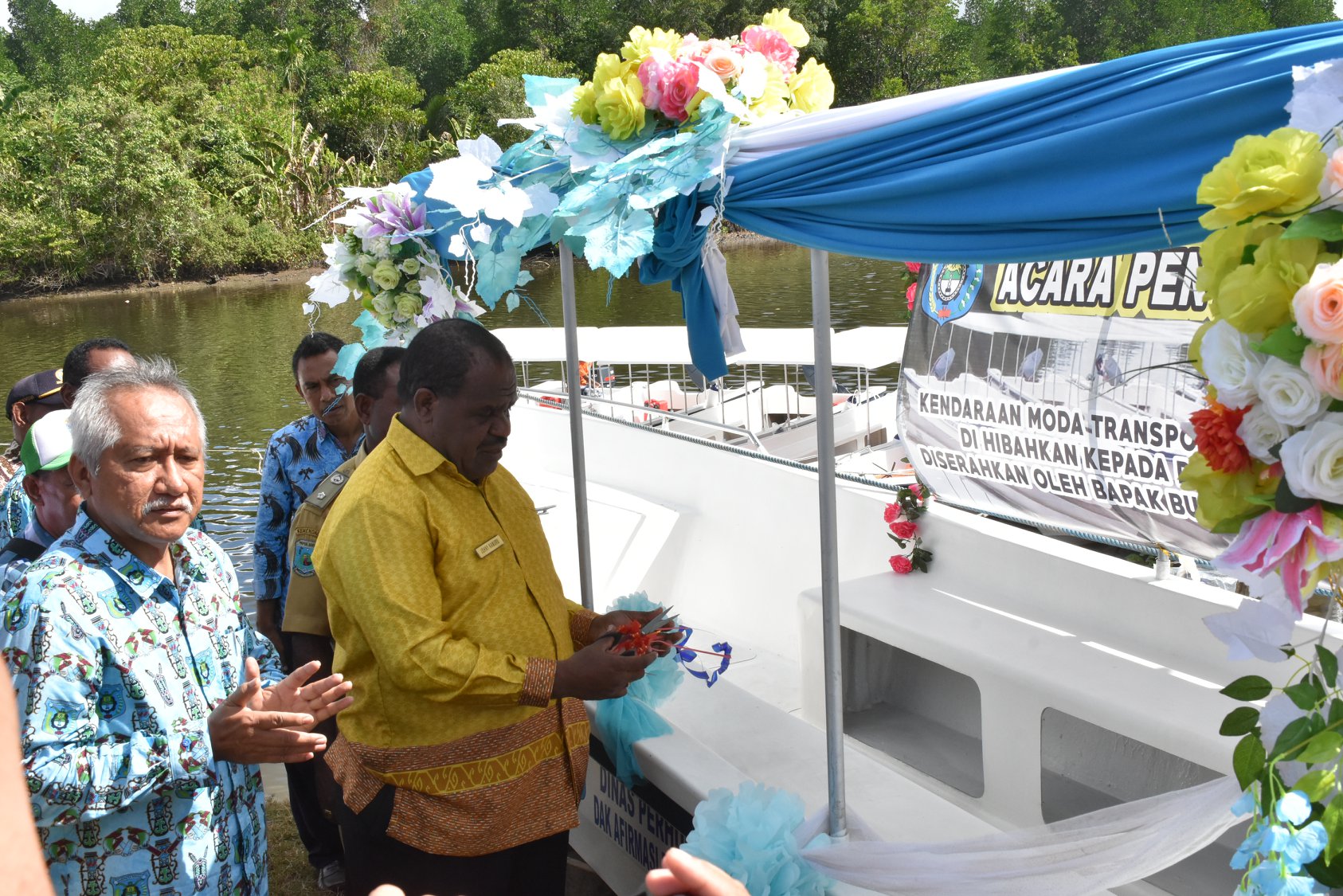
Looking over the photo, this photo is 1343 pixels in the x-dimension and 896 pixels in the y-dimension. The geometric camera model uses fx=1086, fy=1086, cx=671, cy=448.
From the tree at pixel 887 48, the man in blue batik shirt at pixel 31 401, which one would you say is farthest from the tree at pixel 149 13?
the man in blue batik shirt at pixel 31 401

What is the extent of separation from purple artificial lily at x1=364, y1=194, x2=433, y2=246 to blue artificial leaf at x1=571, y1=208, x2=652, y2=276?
1212 millimetres

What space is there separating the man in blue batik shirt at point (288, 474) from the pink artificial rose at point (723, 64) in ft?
5.76

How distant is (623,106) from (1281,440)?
70.5 inches

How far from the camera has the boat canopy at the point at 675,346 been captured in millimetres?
8500

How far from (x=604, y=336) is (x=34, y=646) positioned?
788 centimetres

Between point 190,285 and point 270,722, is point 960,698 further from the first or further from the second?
point 190,285

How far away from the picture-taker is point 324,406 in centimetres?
380

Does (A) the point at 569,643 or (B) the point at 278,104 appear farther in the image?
(B) the point at 278,104

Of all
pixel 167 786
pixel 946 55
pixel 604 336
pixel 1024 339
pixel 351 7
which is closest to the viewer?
pixel 167 786

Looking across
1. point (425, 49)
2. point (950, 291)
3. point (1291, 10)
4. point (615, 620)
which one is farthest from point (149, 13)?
point (615, 620)

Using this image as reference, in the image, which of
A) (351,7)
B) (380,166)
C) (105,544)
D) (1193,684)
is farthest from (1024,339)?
(351,7)

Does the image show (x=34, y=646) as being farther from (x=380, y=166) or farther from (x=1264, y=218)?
(x=380, y=166)

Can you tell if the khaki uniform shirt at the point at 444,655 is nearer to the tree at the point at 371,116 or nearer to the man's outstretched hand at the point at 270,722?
the man's outstretched hand at the point at 270,722

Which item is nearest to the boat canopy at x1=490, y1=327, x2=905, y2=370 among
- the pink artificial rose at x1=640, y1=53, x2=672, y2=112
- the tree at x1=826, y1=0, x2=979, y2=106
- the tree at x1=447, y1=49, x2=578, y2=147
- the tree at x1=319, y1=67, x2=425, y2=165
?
the pink artificial rose at x1=640, y1=53, x2=672, y2=112
